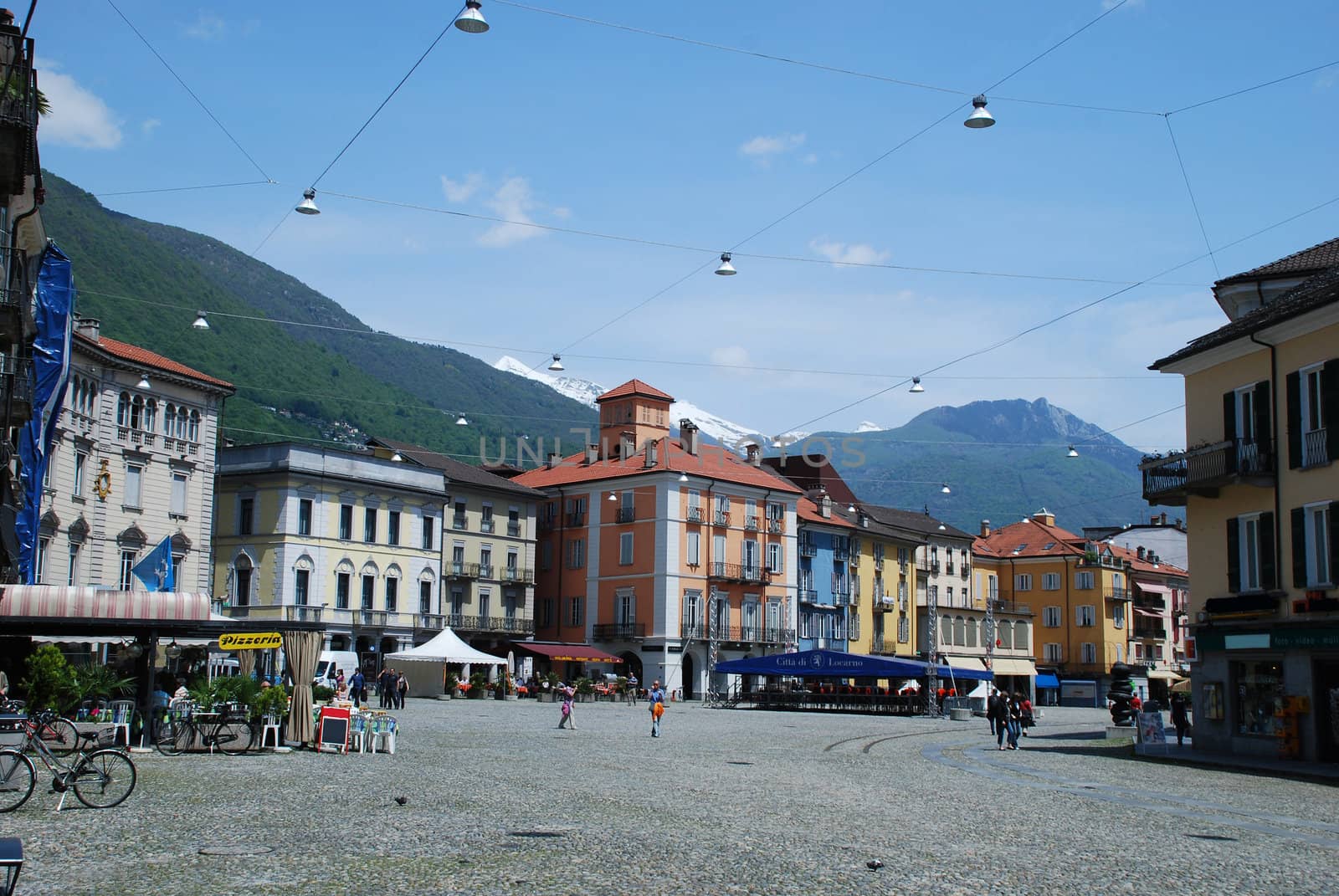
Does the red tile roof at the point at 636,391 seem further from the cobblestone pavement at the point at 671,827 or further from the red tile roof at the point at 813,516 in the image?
the cobblestone pavement at the point at 671,827

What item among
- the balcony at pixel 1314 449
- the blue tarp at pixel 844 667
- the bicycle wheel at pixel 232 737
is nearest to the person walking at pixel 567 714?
the bicycle wheel at pixel 232 737

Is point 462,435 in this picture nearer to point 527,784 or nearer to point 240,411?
point 240,411

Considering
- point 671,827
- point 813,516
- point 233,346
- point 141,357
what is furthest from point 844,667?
point 233,346

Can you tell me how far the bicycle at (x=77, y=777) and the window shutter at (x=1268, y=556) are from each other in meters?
23.9

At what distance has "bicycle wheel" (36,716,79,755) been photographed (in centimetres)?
2180

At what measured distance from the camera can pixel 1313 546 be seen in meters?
28.7

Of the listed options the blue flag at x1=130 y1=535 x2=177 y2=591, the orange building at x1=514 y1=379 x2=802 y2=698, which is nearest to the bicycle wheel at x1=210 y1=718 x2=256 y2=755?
the blue flag at x1=130 y1=535 x2=177 y2=591

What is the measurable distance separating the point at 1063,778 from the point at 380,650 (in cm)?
4933

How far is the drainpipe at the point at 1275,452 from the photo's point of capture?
97.4ft

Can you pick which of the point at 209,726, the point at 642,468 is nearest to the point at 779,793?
the point at 209,726

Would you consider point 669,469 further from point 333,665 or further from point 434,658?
point 434,658

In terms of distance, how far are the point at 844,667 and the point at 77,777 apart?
39.4 meters

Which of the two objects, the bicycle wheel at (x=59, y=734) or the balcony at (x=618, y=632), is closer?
the bicycle wheel at (x=59, y=734)

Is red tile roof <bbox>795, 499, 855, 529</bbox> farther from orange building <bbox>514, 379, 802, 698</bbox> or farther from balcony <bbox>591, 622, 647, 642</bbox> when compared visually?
balcony <bbox>591, 622, 647, 642</bbox>
